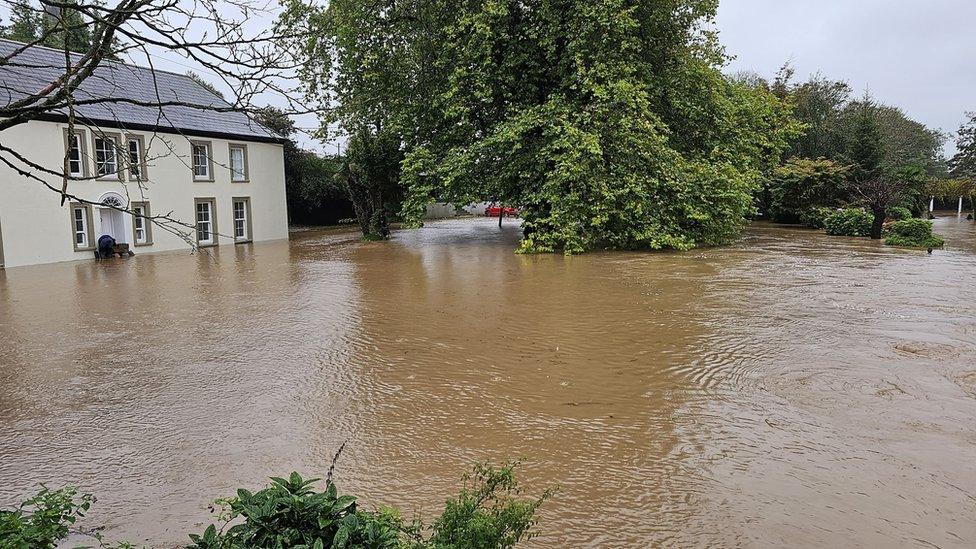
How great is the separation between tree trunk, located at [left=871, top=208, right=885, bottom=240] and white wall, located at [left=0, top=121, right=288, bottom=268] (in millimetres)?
22989

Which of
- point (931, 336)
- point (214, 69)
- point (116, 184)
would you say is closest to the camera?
point (214, 69)

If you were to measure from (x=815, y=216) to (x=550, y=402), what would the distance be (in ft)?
94.6

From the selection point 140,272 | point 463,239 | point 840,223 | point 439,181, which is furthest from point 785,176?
point 140,272

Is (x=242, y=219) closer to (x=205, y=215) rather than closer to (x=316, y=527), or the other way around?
(x=205, y=215)

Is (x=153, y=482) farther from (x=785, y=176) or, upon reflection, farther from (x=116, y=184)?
(x=785, y=176)

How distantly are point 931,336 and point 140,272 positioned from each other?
18.5m

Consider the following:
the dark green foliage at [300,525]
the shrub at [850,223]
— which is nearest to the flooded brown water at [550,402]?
→ the dark green foliage at [300,525]

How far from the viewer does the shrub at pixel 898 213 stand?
2675 cm

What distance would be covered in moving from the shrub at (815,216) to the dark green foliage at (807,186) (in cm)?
35

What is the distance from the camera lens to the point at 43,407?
6805mm

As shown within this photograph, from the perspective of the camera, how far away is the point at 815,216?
30.9m

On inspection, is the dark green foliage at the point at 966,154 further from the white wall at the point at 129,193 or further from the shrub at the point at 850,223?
the white wall at the point at 129,193

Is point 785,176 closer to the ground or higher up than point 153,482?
higher up

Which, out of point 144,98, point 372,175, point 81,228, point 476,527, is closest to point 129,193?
point 81,228
